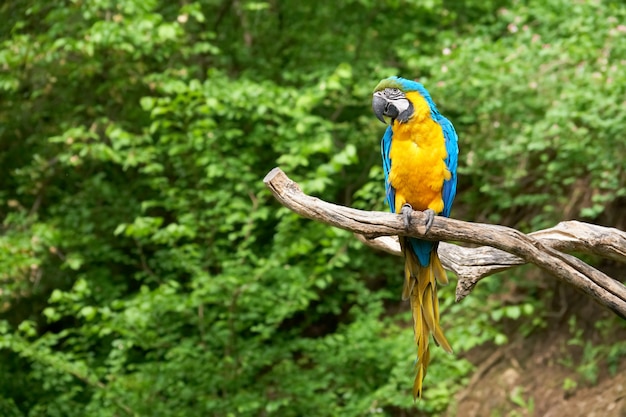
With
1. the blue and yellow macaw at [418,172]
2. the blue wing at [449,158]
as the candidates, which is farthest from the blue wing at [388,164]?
the blue wing at [449,158]

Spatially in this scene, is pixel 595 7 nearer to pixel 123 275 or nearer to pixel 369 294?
pixel 369 294

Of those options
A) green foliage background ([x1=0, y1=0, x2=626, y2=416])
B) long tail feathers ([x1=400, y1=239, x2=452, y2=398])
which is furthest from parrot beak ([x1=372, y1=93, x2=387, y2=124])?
green foliage background ([x1=0, y1=0, x2=626, y2=416])

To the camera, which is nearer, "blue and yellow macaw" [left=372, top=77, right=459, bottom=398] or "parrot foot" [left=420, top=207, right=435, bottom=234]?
"parrot foot" [left=420, top=207, right=435, bottom=234]

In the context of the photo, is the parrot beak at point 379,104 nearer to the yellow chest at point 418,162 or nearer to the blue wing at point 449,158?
the yellow chest at point 418,162

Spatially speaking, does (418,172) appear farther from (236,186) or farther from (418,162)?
(236,186)

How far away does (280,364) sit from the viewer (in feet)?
17.7

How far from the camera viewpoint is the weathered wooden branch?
2789 mm

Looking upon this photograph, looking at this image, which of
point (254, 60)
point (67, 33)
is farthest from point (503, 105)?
point (67, 33)

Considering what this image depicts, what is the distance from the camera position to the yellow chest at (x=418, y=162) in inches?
120

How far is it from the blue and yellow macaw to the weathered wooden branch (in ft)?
0.69

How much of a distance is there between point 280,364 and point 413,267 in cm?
252

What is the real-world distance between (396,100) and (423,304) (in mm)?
753

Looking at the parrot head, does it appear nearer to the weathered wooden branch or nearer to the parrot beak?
the parrot beak

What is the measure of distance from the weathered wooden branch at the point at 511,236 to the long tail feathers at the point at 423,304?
0.24 m
